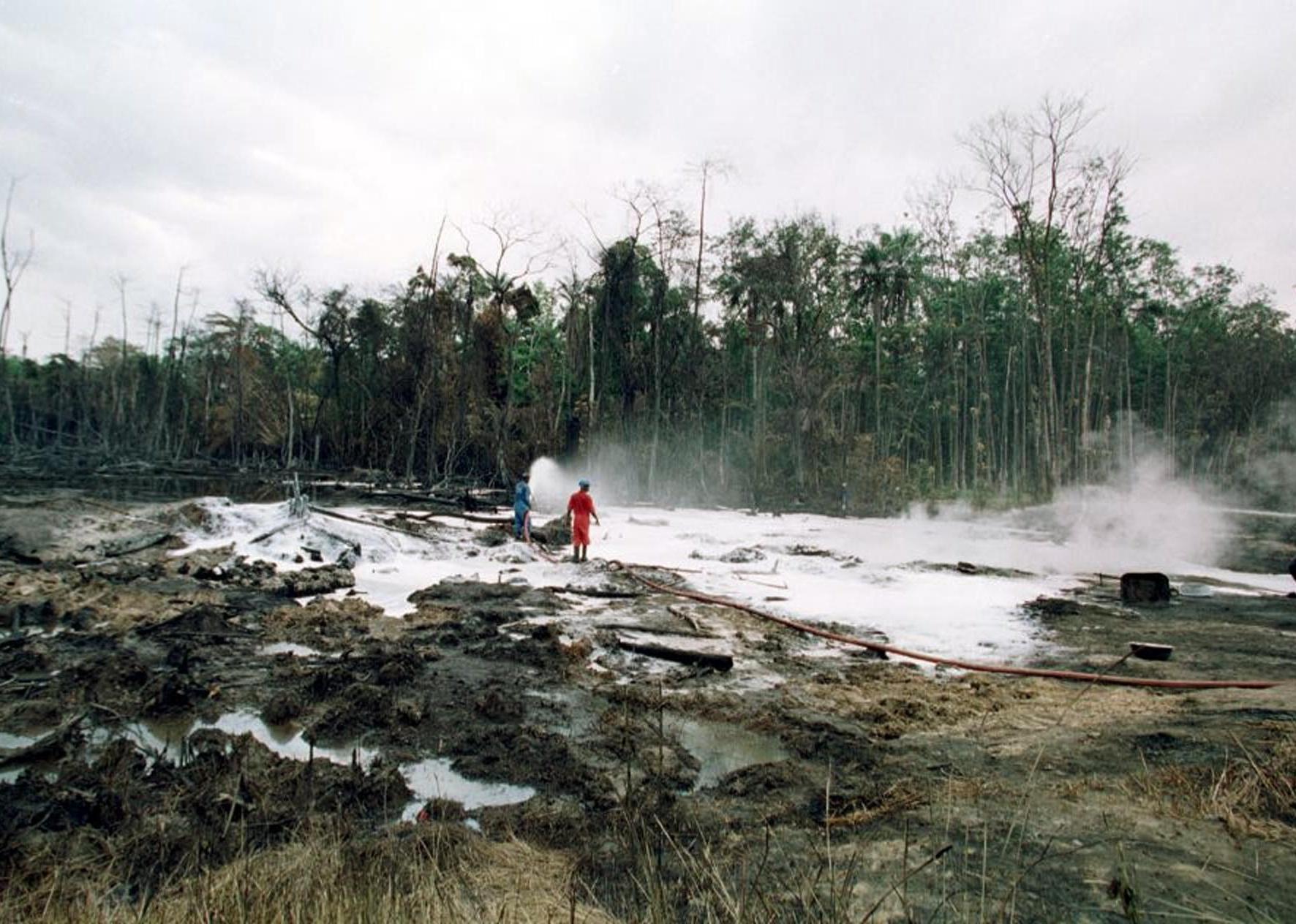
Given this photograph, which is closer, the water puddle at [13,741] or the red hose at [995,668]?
the water puddle at [13,741]

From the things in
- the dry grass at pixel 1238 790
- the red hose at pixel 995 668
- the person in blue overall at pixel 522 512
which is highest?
the person in blue overall at pixel 522 512

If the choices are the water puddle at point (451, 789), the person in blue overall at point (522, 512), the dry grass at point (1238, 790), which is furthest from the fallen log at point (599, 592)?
the dry grass at point (1238, 790)

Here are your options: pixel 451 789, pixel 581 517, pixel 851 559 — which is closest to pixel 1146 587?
pixel 851 559

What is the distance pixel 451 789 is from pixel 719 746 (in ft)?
7.31

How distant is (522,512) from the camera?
56.3ft

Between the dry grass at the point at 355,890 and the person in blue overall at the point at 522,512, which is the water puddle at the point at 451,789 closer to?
the dry grass at the point at 355,890

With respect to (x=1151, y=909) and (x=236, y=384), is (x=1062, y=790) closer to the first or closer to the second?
(x=1151, y=909)

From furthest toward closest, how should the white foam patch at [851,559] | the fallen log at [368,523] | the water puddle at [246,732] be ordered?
the fallen log at [368,523] → the white foam patch at [851,559] → the water puddle at [246,732]

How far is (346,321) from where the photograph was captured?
46.7m

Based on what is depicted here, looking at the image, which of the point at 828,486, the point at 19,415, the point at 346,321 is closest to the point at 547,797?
the point at 828,486

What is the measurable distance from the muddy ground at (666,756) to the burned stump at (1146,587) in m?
1.80

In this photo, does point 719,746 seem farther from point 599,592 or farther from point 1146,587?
point 1146,587

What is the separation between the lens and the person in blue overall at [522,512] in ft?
55.3

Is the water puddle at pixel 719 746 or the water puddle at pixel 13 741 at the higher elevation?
the water puddle at pixel 719 746
